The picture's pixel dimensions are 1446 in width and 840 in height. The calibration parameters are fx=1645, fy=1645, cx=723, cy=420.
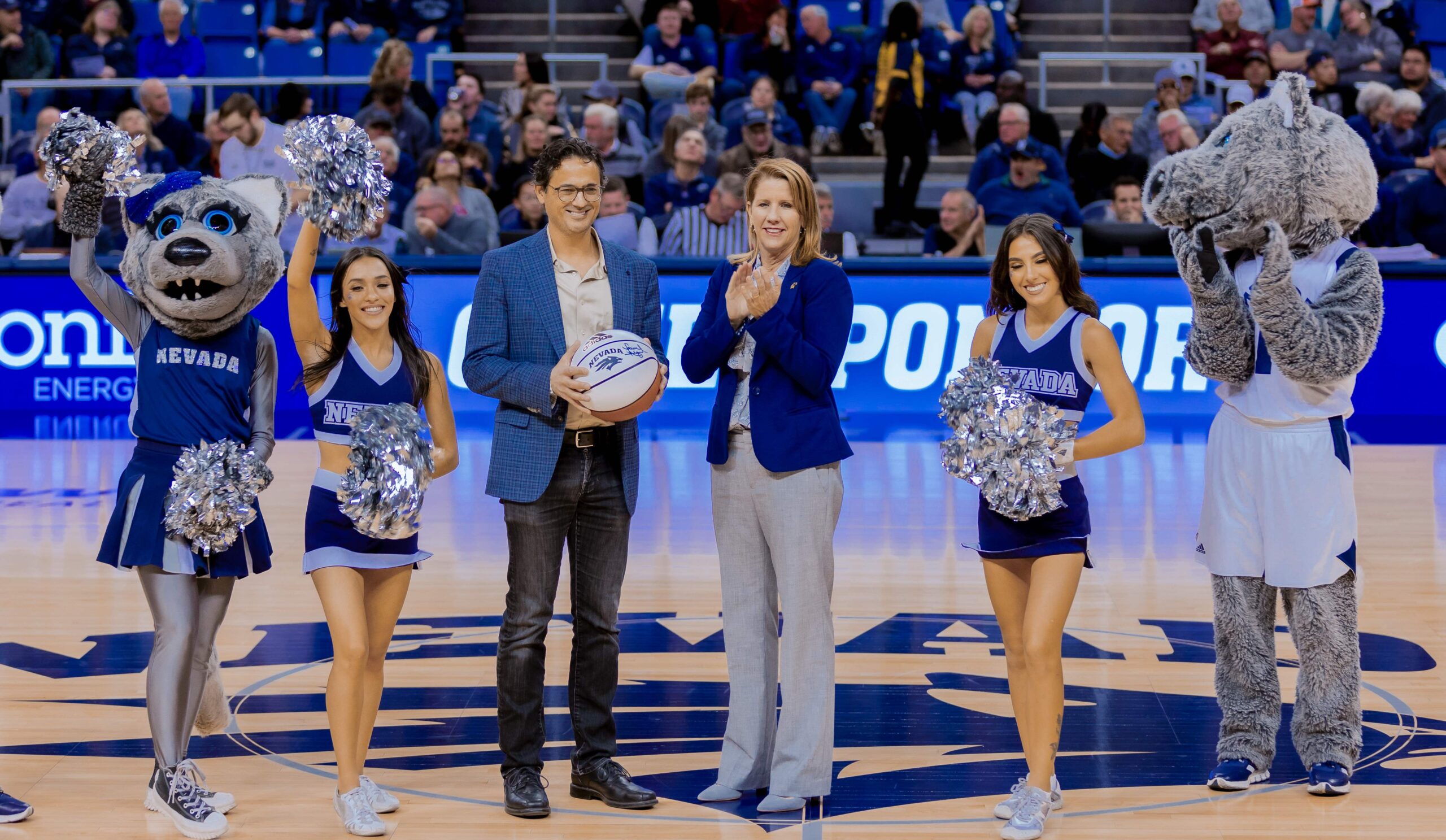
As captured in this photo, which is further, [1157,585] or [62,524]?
[62,524]

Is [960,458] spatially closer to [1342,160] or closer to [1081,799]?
[1081,799]

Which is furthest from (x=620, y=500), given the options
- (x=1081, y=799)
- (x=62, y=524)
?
(x=62, y=524)

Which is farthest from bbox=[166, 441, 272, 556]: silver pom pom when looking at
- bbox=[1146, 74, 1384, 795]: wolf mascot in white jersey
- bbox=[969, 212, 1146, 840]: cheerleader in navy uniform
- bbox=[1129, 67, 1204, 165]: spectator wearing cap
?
bbox=[1129, 67, 1204, 165]: spectator wearing cap

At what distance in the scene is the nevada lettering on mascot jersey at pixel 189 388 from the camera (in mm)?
4312

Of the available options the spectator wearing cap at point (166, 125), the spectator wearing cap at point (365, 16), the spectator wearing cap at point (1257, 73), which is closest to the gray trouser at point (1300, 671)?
the spectator wearing cap at point (1257, 73)

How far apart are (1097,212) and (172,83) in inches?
312

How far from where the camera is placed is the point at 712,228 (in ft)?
37.5

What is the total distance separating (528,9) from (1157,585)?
11192 millimetres

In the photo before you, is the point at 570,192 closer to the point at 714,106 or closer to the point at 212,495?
the point at 212,495

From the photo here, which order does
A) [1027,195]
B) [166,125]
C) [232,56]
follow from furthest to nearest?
[232,56]
[166,125]
[1027,195]

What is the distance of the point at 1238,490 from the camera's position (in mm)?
4586

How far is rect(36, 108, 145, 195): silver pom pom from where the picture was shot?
4.27 meters

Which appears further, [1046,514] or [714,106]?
[714,106]

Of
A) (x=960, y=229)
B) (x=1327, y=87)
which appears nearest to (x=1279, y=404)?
(x=960, y=229)
